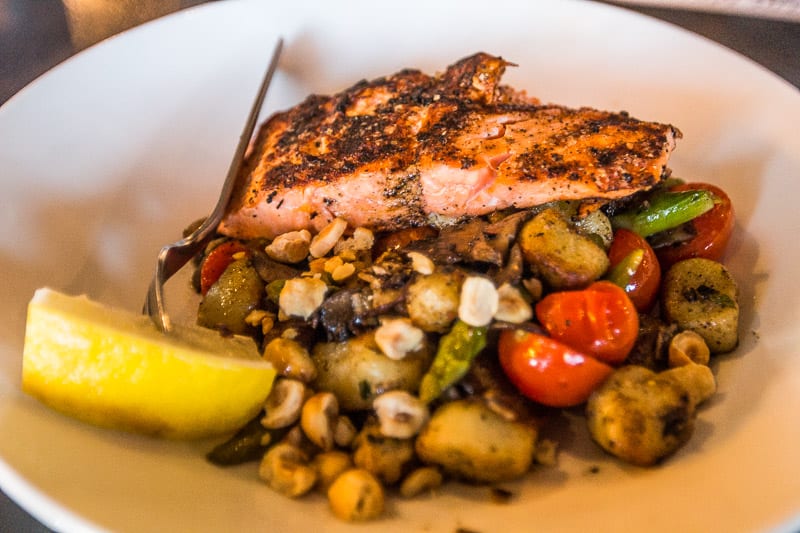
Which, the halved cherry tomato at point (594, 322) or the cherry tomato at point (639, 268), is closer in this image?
the halved cherry tomato at point (594, 322)

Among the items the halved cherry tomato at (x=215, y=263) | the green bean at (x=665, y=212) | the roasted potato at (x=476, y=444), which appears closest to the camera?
the roasted potato at (x=476, y=444)

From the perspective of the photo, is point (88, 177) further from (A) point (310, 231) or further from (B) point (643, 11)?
(B) point (643, 11)

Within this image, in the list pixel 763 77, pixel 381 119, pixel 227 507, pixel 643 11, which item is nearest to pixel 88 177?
pixel 381 119

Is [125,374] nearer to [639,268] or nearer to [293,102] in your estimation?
[639,268]

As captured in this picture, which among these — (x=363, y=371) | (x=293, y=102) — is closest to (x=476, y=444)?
(x=363, y=371)

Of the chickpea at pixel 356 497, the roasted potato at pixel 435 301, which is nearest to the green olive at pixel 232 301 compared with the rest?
the roasted potato at pixel 435 301

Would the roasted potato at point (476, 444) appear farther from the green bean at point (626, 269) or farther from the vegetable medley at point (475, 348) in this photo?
the green bean at point (626, 269)

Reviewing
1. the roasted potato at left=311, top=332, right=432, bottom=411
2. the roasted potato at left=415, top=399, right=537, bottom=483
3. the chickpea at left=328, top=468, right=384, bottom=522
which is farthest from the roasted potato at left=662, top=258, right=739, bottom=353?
the chickpea at left=328, top=468, right=384, bottom=522
